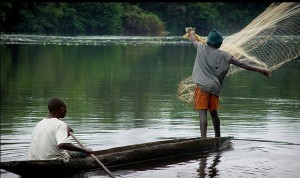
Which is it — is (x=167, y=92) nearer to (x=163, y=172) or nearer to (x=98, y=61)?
(x=163, y=172)

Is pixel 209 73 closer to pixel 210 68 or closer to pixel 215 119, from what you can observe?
pixel 210 68

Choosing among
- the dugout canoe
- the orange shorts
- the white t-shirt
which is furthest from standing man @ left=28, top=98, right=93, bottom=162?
the orange shorts

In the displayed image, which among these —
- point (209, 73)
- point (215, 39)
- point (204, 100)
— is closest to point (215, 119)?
point (204, 100)

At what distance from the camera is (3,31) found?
2783 inches

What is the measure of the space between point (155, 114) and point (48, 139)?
6047 millimetres

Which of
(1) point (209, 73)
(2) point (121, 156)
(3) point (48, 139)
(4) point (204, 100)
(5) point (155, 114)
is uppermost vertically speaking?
(1) point (209, 73)

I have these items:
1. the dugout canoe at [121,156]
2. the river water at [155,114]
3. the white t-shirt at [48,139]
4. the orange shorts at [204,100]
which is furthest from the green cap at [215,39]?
the white t-shirt at [48,139]

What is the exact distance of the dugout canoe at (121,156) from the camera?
6.99 m

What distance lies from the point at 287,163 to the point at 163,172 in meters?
1.56

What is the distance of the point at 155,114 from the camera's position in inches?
514

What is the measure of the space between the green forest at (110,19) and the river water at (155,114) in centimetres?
4285

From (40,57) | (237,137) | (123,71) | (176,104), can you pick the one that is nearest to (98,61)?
(40,57)

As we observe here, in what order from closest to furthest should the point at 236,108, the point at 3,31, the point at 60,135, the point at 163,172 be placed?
the point at 60,135
the point at 163,172
the point at 236,108
the point at 3,31

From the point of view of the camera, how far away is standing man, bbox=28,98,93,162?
7055 mm
